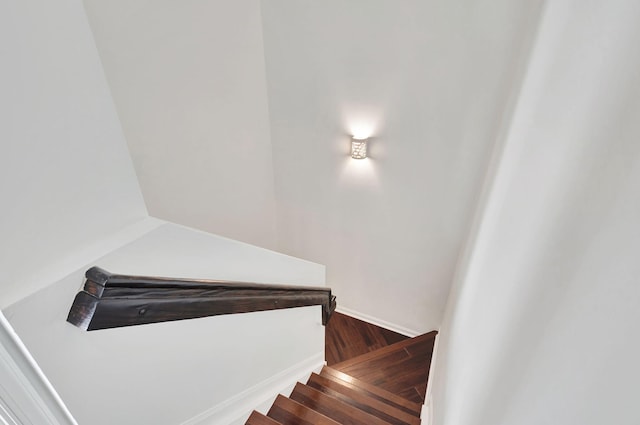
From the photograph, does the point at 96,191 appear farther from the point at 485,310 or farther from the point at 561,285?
the point at 485,310

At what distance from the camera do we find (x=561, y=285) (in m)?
0.60

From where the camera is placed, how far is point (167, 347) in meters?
1.00

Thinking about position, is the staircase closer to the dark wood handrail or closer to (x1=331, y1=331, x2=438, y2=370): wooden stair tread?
(x1=331, y1=331, x2=438, y2=370): wooden stair tread

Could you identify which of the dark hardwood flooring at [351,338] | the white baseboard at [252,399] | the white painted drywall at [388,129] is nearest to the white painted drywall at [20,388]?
the white baseboard at [252,399]

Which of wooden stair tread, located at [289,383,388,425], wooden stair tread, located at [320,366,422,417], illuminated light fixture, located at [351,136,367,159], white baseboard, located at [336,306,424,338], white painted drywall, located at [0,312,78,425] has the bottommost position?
white painted drywall, located at [0,312,78,425]

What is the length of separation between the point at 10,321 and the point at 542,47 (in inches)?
72.1

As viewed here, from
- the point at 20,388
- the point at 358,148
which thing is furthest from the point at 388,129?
the point at 20,388

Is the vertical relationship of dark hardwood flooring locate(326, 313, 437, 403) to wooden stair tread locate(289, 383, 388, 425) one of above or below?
above

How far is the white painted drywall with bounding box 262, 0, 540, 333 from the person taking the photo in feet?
7.16

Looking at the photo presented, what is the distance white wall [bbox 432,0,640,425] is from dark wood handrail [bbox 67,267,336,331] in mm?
846

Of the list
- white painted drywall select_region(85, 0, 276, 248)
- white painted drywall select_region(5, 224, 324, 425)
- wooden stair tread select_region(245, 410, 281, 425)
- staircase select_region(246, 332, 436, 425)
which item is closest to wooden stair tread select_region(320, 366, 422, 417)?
staircase select_region(246, 332, 436, 425)

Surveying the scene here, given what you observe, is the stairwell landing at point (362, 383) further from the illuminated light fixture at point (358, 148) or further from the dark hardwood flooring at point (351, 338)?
the illuminated light fixture at point (358, 148)

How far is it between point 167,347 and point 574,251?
1081mm

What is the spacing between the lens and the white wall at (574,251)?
16.4 inches
